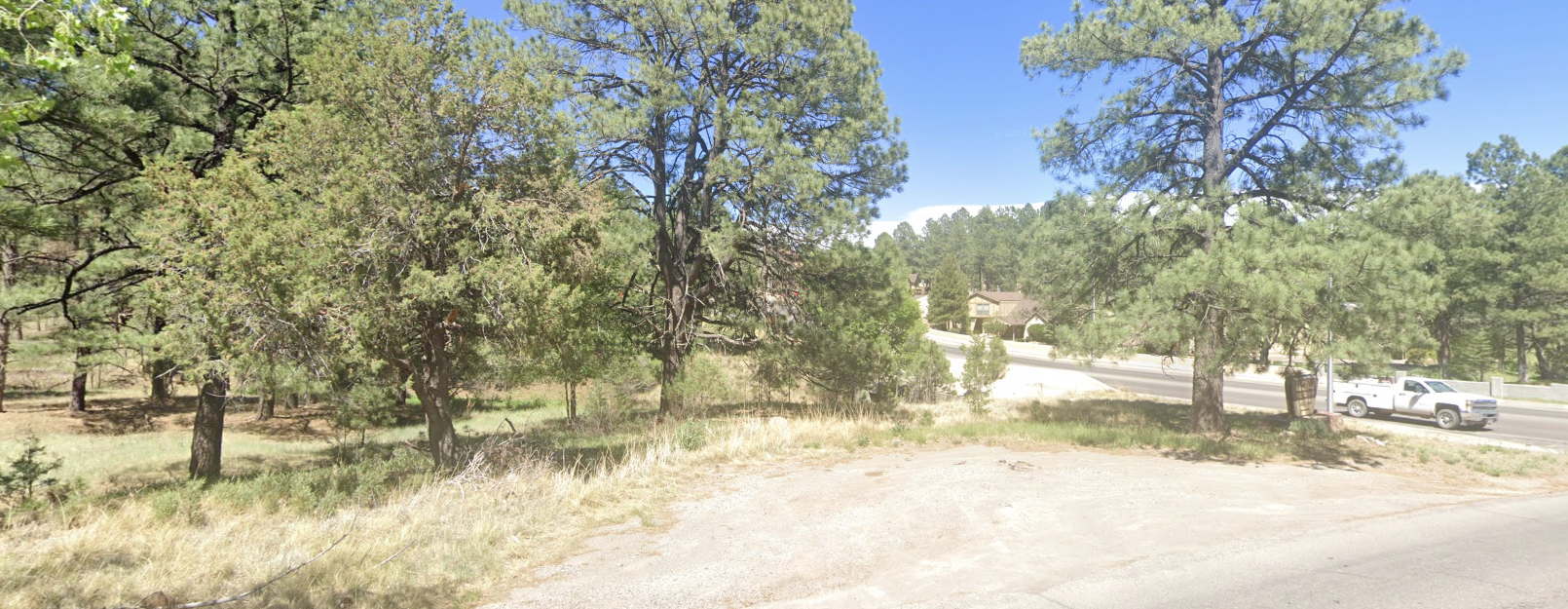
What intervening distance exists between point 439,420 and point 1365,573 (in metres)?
11.0

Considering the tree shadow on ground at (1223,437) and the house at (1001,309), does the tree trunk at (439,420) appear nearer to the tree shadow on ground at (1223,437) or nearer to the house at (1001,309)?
the tree shadow on ground at (1223,437)

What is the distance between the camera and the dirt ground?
5367 mm

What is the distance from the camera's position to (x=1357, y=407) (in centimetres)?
2081

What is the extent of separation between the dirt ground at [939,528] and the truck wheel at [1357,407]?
1303cm

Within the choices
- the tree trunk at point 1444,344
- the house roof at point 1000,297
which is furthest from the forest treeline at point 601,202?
the house roof at point 1000,297

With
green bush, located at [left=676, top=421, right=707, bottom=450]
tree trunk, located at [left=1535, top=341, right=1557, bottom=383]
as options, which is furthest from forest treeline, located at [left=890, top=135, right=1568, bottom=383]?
green bush, located at [left=676, top=421, right=707, bottom=450]

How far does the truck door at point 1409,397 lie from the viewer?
19641mm

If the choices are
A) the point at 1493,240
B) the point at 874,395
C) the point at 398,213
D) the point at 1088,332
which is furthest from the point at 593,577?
the point at 1493,240

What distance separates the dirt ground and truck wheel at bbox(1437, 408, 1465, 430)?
11.9 metres

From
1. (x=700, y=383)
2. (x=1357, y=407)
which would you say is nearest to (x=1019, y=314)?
(x=1357, y=407)

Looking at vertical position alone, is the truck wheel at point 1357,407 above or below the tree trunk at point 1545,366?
below

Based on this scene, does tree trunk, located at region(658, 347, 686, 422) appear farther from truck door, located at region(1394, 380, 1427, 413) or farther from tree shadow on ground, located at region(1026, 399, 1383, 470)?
truck door, located at region(1394, 380, 1427, 413)

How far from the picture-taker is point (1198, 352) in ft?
44.1

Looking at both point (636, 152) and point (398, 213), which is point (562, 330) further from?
point (636, 152)
